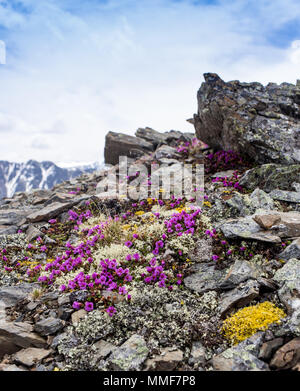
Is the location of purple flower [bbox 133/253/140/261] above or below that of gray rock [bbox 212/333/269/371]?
A: above

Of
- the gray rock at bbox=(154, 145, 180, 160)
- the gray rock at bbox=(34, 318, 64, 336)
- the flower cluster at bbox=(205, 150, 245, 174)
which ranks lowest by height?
the gray rock at bbox=(34, 318, 64, 336)

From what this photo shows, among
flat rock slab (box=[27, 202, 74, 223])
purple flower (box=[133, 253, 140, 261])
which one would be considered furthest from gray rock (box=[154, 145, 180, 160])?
purple flower (box=[133, 253, 140, 261])

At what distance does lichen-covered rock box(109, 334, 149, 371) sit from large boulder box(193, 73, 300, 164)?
32.6 feet

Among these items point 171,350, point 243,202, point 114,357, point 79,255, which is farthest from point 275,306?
point 79,255

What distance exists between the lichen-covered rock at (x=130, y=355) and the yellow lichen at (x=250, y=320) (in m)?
1.65

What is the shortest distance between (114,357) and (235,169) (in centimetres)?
1056

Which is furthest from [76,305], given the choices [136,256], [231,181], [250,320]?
[231,181]

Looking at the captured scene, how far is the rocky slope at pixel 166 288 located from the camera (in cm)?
508

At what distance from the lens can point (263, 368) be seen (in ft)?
15.0

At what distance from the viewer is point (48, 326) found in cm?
583

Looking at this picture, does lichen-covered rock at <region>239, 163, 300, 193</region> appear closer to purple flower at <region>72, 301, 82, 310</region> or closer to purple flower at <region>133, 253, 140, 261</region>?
purple flower at <region>133, 253, 140, 261</region>

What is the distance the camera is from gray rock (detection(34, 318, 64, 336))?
5.82 meters

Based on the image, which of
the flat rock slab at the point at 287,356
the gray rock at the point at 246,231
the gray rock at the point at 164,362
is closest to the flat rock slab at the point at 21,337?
the gray rock at the point at 164,362

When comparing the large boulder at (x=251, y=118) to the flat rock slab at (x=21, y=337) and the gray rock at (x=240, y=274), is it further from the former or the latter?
the flat rock slab at (x=21, y=337)
